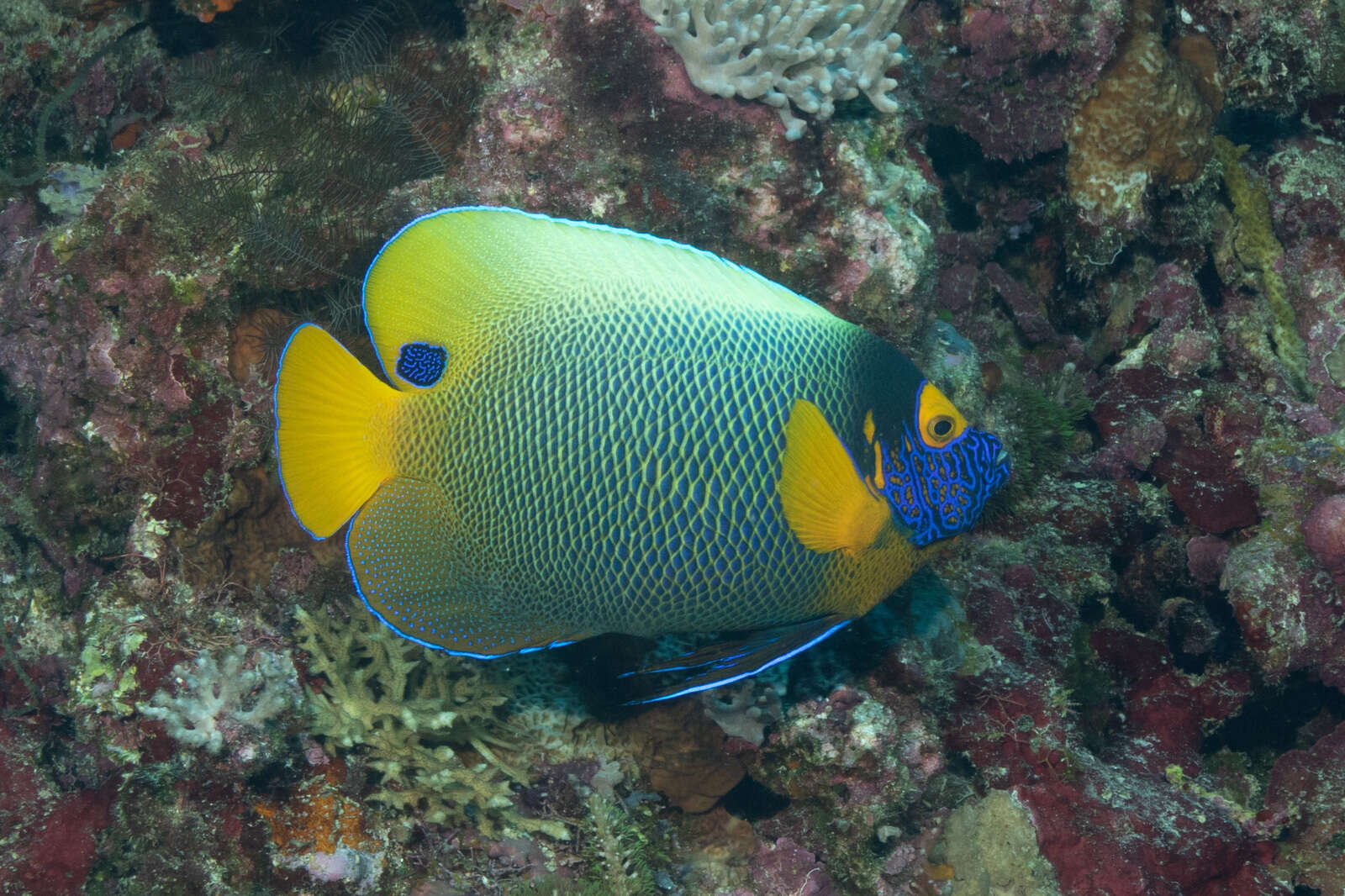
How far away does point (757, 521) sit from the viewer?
1797 millimetres

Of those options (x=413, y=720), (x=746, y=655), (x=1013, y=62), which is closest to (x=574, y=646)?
(x=413, y=720)

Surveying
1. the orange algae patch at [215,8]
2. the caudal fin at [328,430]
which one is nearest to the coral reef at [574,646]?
the orange algae patch at [215,8]

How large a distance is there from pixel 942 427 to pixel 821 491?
0.36 m

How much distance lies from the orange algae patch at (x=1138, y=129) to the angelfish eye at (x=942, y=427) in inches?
137

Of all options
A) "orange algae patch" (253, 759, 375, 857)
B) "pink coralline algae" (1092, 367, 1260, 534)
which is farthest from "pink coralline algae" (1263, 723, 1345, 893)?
"orange algae patch" (253, 759, 375, 857)

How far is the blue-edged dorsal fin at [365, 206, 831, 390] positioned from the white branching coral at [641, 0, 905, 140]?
1386mm

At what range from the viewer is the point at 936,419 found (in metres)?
1.87

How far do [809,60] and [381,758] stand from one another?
329 cm

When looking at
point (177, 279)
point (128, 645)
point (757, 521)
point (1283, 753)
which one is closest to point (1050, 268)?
point (1283, 753)

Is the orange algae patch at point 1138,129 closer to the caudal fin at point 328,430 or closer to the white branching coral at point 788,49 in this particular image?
the white branching coral at point 788,49

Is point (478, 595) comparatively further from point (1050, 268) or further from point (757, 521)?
point (1050, 268)

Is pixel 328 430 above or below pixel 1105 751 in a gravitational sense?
above

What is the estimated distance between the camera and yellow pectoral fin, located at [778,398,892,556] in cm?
179

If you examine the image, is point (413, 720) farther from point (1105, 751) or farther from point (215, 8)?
point (215, 8)
